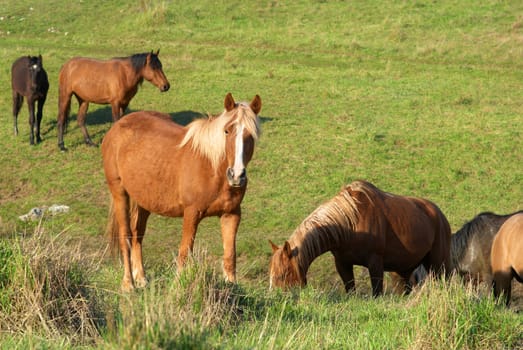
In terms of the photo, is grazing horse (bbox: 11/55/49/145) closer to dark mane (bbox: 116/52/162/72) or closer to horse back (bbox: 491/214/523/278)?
dark mane (bbox: 116/52/162/72)

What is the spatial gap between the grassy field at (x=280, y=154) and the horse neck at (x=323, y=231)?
76cm

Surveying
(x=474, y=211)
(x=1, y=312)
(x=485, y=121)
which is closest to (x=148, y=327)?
(x=1, y=312)

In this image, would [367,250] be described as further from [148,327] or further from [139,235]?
[148,327]

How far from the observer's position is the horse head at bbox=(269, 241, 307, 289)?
26.6 feet

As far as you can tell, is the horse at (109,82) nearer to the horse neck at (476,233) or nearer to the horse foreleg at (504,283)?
the horse neck at (476,233)

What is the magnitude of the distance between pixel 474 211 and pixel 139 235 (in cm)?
648

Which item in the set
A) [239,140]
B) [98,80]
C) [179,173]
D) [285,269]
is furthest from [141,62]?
[239,140]

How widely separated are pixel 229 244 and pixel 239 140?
3.28ft

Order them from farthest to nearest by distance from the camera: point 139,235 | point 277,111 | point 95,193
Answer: point 277,111 → point 95,193 → point 139,235

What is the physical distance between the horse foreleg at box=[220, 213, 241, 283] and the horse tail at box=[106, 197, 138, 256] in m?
1.32

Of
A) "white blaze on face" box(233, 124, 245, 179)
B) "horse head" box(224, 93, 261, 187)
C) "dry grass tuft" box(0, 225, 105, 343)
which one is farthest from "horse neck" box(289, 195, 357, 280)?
"dry grass tuft" box(0, 225, 105, 343)

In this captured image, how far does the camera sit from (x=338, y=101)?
18.2 metres

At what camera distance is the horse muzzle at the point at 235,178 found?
6.73 m

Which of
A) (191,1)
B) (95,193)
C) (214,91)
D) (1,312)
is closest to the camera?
(1,312)
